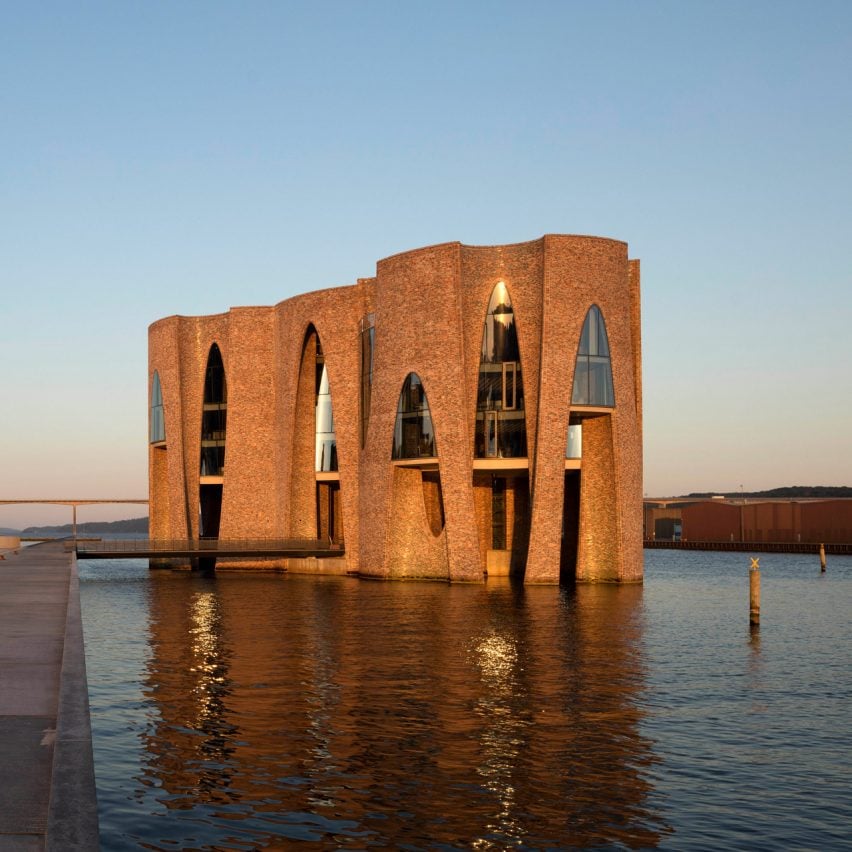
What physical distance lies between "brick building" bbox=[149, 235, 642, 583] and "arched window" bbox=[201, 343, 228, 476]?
5.53m

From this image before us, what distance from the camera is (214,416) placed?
221 ft

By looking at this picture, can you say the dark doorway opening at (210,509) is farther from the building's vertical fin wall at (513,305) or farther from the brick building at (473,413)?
the building's vertical fin wall at (513,305)

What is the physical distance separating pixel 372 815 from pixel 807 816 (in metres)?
5.05

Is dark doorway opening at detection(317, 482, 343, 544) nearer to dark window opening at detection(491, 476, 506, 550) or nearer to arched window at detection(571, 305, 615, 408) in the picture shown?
dark window opening at detection(491, 476, 506, 550)

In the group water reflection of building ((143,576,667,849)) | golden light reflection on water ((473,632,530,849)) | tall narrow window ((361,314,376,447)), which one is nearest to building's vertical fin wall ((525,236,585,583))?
tall narrow window ((361,314,376,447))

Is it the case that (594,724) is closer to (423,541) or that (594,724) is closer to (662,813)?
(662,813)

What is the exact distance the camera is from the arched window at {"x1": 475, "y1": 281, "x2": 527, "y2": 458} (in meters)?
48.1

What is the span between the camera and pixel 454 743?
53.8 ft

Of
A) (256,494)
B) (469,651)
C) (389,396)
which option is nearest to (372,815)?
(469,651)

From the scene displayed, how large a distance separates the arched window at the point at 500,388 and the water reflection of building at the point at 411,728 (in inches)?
574

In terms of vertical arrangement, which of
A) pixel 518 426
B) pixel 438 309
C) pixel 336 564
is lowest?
pixel 336 564

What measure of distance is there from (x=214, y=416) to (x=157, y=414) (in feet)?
20.3

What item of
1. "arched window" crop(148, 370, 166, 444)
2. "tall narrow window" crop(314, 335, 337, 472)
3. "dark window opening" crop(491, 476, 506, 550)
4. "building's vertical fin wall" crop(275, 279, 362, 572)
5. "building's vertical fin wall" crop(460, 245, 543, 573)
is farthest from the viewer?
"arched window" crop(148, 370, 166, 444)

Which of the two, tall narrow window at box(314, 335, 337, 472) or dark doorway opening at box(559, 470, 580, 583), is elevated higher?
tall narrow window at box(314, 335, 337, 472)
